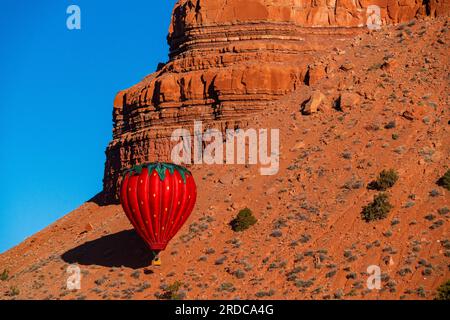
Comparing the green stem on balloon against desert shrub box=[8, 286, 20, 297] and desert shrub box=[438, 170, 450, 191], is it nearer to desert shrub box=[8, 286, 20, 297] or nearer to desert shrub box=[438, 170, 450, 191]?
desert shrub box=[8, 286, 20, 297]

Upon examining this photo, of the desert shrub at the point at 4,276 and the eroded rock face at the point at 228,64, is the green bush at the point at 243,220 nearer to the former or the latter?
the eroded rock face at the point at 228,64

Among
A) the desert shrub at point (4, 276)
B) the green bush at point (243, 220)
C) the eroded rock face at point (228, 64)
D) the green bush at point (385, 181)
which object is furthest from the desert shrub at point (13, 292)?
the green bush at point (385, 181)

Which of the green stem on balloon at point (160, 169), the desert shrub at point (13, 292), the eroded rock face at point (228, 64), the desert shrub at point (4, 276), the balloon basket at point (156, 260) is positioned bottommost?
the desert shrub at point (13, 292)

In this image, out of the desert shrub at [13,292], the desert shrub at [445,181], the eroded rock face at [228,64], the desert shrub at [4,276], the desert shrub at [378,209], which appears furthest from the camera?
the eroded rock face at [228,64]

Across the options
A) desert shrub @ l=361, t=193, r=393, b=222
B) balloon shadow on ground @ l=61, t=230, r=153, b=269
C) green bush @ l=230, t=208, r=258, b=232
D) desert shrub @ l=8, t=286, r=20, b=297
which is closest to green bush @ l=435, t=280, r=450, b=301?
desert shrub @ l=361, t=193, r=393, b=222

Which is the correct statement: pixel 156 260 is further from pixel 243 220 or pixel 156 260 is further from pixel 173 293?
pixel 243 220

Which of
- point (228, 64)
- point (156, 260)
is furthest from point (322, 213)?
point (228, 64)
